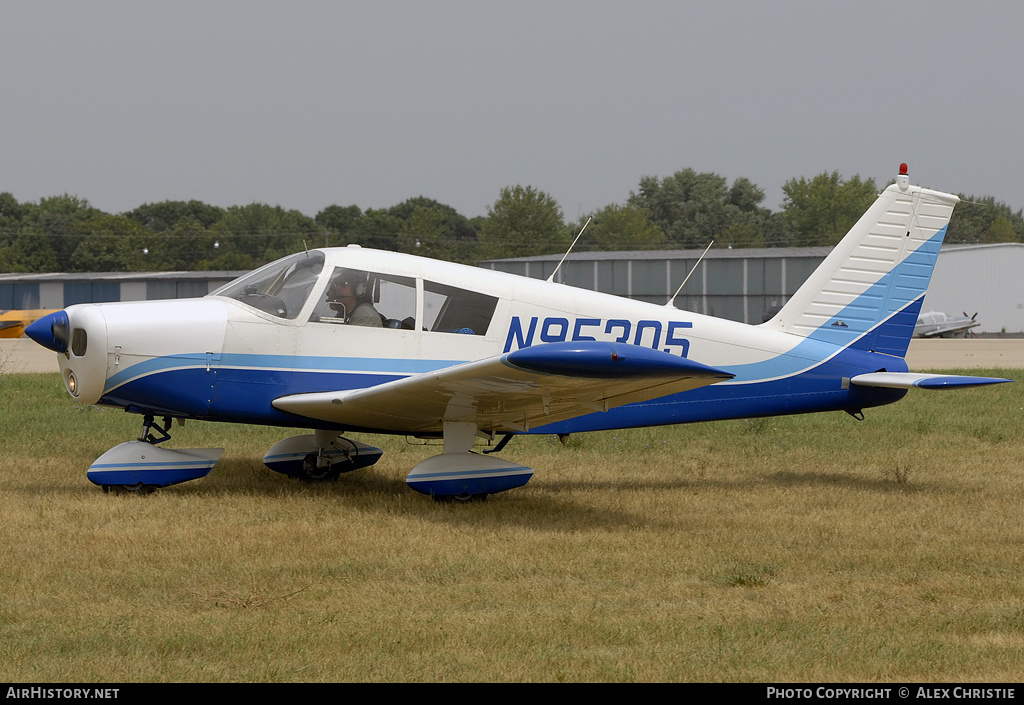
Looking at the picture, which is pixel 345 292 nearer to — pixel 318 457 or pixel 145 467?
pixel 318 457

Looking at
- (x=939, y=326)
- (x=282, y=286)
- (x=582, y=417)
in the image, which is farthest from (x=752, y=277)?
(x=282, y=286)

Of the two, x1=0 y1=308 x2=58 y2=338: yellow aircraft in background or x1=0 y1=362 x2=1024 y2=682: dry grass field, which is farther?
x1=0 y1=308 x2=58 y2=338: yellow aircraft in background

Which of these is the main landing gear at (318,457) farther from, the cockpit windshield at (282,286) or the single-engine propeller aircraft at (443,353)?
the cockpit windshield at (282,286)

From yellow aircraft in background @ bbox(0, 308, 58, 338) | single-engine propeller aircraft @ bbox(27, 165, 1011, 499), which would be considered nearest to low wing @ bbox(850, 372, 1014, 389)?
single-engine propeller aircraft @ bbox(27, 165, 1011, 499)

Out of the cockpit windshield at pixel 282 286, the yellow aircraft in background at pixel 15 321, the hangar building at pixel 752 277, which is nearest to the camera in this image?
the cockpit windshield at pixel 282 286

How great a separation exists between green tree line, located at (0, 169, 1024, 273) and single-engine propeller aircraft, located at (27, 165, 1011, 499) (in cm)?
6591

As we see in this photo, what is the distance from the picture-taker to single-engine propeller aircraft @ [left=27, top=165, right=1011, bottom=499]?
25.7 ft

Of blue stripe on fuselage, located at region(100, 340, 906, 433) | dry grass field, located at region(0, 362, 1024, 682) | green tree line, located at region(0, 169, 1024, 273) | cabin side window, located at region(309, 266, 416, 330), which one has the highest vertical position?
green tree line, located at region(0, 169, 1024, 273)

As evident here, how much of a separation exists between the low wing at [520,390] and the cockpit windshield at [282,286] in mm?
769

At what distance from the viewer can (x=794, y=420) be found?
13.3 m

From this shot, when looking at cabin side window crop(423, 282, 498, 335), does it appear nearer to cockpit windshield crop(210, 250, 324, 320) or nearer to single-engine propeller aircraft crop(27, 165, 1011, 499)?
single-engine propeller aircraft crop(27, 165, 1011, 499)

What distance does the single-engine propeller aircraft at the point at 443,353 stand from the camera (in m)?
7.83

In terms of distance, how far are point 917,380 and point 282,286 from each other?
5.49 metres

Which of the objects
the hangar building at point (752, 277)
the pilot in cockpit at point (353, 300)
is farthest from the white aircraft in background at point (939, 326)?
the pilot in cockpit at point (353, 300)
